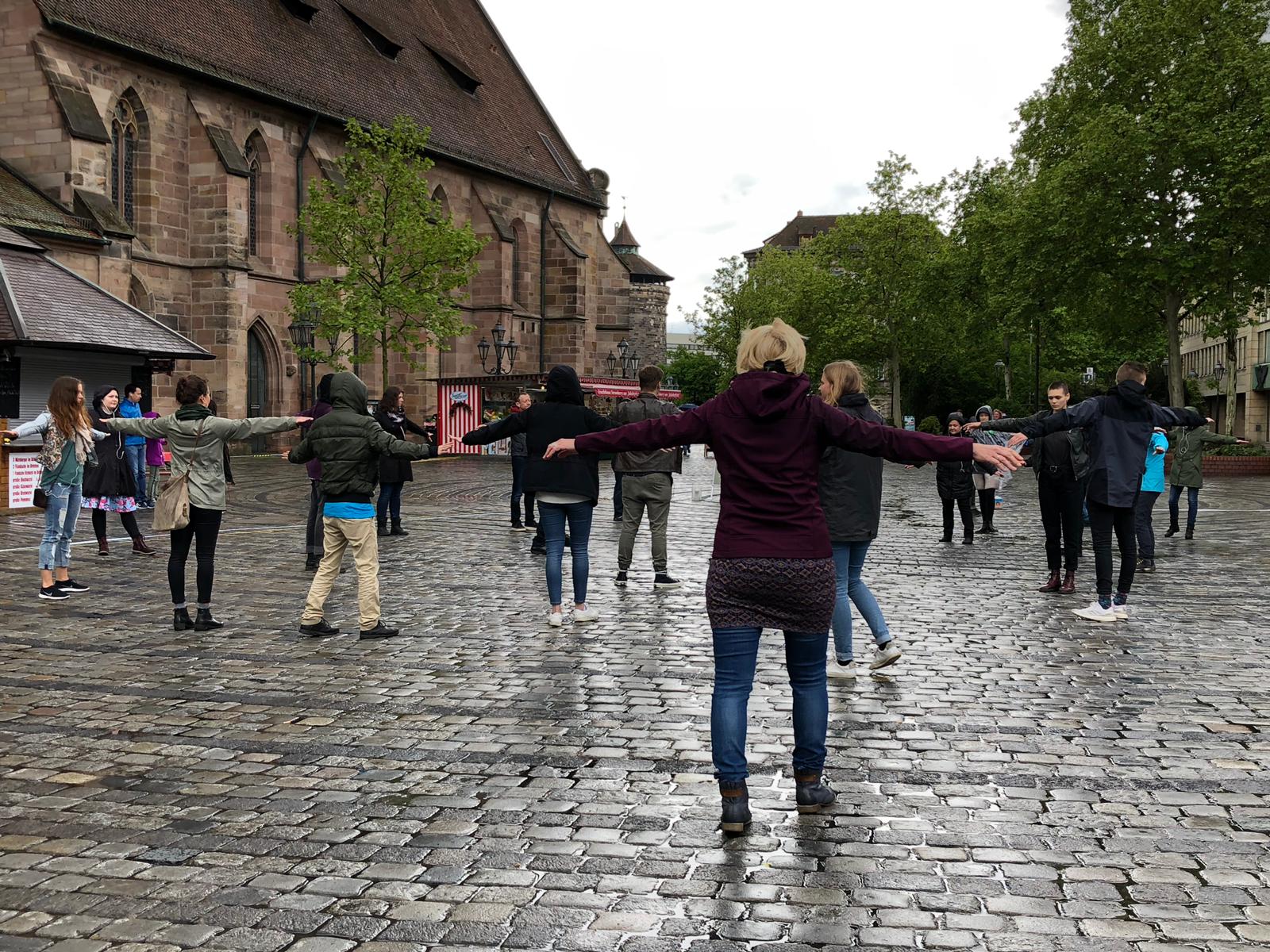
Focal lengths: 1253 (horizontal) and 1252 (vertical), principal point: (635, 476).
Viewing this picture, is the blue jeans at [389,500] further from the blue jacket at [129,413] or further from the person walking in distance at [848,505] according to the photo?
the person walking in distance at [848,505]

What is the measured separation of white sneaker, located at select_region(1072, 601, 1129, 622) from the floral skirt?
32.1 ft

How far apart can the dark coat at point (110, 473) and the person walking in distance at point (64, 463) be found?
2215 millimetres

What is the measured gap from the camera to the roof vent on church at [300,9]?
40969 mm

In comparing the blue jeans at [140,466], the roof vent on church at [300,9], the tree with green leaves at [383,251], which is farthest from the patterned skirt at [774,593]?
the roof vent on church at [300,9]

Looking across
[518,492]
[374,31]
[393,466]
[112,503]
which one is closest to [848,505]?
[393,466]

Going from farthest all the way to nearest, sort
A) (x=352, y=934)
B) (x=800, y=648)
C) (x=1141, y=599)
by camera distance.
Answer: (x=1141, y=599)
(x=800, y=648)
(x=352, y=934)

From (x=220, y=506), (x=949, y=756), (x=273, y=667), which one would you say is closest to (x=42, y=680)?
(x=273, y=667)

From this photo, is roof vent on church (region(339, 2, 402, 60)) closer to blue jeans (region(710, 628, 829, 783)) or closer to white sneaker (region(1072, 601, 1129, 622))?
white sneaker (region(1072, 601, 1129, 622))

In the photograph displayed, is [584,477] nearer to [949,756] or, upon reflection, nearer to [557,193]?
[949,756]

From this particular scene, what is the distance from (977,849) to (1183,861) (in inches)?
27.0

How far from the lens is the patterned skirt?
4652 millimetres

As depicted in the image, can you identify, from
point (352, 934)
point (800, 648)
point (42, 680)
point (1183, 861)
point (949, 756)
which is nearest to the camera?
point (352, 934)

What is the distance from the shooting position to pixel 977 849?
4.43 m

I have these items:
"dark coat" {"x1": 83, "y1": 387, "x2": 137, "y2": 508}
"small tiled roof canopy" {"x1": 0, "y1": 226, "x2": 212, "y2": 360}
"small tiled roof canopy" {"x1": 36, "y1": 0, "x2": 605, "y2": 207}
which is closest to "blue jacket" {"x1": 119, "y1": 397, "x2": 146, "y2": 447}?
"dark coat" {"x1": 83, "y1": 387, "x2": 137, "y2": 508}
